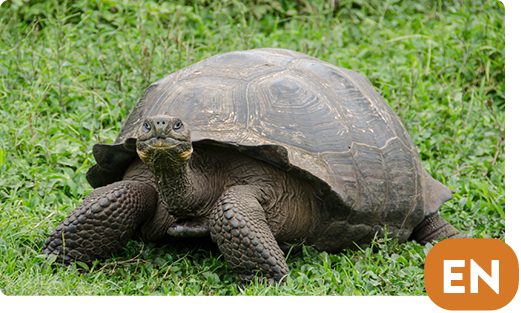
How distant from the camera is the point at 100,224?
125 inches

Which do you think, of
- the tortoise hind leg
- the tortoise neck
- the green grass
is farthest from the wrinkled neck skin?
the tortoise hind leg

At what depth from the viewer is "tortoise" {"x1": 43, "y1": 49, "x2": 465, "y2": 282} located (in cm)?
302

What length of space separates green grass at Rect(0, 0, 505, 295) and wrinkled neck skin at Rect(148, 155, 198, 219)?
38cm

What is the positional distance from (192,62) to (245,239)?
3526 millimetres

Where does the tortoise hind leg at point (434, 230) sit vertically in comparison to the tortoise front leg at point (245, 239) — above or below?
below

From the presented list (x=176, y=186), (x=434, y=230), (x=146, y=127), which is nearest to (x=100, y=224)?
(x=176, y=186)

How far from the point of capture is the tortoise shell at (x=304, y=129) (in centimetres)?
314

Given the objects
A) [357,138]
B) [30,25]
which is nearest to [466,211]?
[357,138]

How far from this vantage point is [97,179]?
3.70m

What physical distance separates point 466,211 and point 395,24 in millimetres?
3719

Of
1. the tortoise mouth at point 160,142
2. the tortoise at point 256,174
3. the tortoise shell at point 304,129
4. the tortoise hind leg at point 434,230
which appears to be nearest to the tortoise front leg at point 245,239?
the tortoise at point 256,174

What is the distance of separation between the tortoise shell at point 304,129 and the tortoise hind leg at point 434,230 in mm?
216

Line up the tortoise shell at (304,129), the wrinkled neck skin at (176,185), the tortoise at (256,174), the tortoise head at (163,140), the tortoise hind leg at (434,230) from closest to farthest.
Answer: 1. the tortoise head at (163,140)
2. the wrinkled neck skin at (176,185)
3. the tortoise at (256,174)
4. the tortoise shell at (304,129)
5. the tortoise hind leg at (434,230)

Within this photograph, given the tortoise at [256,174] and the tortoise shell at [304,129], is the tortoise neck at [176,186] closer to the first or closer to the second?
the tortoise at [256,174]
